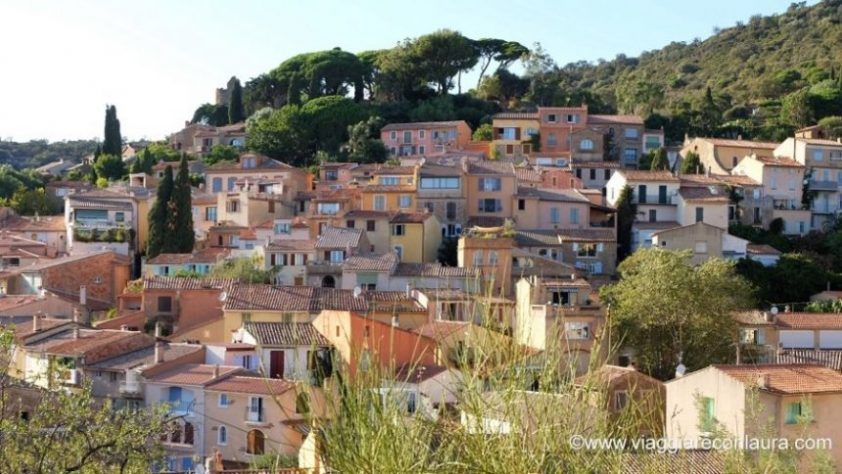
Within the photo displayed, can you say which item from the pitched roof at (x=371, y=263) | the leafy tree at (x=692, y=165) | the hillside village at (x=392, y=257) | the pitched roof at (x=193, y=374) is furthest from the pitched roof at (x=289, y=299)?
the leafy tree at (x=692, y=165)

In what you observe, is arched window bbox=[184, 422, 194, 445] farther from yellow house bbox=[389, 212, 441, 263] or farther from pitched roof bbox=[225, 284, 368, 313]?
yellow house bbox=[389, 212, 441, 263]

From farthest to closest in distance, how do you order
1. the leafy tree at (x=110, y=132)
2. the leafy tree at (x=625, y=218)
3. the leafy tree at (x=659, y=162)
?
the leafy tree at (x=110, y=132)
the leafy tree at (x=659, y=162)
the leafy tree at (x=625, y=218)

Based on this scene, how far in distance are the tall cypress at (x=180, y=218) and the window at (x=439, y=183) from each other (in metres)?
9.13

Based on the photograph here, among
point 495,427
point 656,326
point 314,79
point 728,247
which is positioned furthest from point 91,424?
point 314,79

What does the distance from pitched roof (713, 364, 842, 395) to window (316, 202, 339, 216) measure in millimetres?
23922

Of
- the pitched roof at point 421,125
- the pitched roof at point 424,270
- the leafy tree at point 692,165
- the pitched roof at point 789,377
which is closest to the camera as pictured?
the pitched roof at point 789,377

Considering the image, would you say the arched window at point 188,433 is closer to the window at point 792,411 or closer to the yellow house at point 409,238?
Result: the yellow house at point 409,238

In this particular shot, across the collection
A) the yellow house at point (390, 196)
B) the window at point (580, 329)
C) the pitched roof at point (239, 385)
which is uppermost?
the yellow house at point (390, 196)

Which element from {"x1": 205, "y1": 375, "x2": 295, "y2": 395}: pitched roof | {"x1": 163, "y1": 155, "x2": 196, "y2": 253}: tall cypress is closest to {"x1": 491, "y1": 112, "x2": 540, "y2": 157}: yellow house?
{"x1": 163, "y1": 155, "x2": 196, "y2": 253}: tall cypress

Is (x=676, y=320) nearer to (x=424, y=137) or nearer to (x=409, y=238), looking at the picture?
(x=409, y=238)

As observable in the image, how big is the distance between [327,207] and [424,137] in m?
14.7

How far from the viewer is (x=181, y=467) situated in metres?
29.8

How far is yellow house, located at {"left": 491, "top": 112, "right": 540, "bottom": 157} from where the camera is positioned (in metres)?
60.3

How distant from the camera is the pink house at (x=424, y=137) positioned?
61.1 metres
